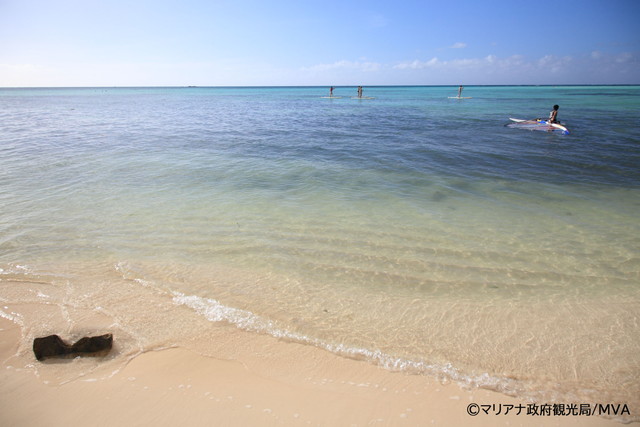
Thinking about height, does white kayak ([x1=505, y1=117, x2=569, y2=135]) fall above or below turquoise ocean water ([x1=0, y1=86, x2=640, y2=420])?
above

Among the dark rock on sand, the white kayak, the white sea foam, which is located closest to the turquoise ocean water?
the white sea foam

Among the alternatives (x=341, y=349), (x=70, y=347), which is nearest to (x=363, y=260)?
(x=341, y=349)

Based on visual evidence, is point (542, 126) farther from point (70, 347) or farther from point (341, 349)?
point (70, 347)

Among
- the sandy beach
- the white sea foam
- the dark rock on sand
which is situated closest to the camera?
the sandy beach

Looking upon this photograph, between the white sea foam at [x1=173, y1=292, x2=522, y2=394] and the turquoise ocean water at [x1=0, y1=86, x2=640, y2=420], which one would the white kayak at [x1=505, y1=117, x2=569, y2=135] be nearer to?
the turquoise ocean water at [x1=0, y1=86, x2=640, y2=420]

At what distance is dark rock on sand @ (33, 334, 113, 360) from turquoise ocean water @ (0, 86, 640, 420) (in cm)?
20

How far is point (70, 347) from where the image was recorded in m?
3.49

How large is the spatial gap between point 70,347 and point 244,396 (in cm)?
213

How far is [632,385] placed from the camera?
10.8 ft

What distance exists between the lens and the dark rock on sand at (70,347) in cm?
342

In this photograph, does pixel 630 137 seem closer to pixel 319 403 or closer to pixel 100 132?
pixel 319 403

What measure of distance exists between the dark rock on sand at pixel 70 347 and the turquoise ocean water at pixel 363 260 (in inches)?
8.0

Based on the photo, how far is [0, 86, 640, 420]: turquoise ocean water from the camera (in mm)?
3801

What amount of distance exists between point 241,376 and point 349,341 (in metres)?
1.34
